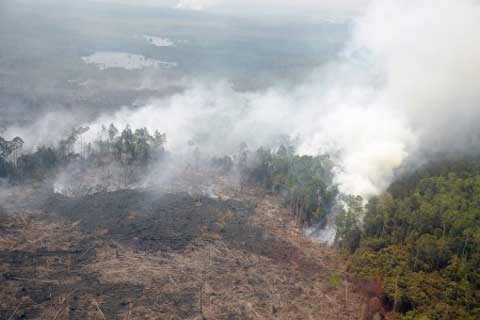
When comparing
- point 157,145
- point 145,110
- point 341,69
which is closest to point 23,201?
point 157,145

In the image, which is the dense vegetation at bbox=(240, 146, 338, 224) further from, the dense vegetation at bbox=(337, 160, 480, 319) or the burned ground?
the dense vegetation at bbox=(337, 160, 480, 319)

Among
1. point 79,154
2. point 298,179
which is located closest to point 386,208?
point 298,179

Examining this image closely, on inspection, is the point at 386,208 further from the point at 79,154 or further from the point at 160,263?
the point at 79,154

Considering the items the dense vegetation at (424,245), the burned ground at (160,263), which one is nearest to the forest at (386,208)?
the dense vegetation at (424,245)

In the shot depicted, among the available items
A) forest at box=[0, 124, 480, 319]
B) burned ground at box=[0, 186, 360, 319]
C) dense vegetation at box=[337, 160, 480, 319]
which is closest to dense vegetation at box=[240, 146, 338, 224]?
forest at box=[0, 124, 480, 319]

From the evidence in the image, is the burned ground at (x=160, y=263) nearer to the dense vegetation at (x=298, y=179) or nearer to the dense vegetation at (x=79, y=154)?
the dense vegetation at (x=298, y=179)

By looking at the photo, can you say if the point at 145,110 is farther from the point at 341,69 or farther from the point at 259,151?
the point at 341,69
